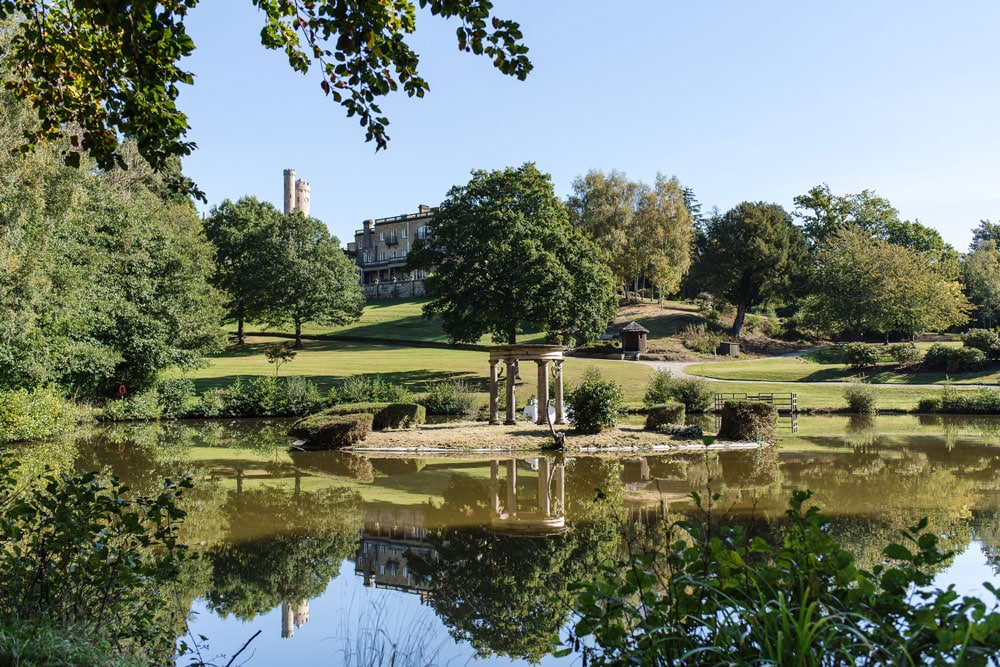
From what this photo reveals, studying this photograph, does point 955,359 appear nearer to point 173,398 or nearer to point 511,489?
point 511,489

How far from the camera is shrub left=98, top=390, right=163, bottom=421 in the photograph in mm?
31188

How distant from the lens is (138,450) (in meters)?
21.4

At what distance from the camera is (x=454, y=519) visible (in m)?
12.4

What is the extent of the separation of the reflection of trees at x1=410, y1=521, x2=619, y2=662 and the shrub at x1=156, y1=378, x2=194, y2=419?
999 inches

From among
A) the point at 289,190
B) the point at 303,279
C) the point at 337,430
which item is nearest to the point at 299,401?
the point at 337,430

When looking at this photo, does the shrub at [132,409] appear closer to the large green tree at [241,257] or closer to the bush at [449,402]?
the bush at [449,402]

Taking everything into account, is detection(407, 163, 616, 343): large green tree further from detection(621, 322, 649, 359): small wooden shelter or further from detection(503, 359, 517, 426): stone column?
detection(503, 359, 517, 426): stone column

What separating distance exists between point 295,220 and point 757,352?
38113mm

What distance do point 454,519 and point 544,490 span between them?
3160 mm

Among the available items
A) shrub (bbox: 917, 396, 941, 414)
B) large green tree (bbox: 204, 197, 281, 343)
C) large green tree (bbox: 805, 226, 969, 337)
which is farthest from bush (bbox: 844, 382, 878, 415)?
large green tree (bbox: 204, 197, 281, 343)

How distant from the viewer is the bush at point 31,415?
878 inches

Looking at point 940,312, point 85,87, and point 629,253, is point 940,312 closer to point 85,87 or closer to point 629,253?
point 629,253

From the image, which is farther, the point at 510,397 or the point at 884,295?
the point at 884,295

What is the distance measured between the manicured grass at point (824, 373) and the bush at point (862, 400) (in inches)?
354
